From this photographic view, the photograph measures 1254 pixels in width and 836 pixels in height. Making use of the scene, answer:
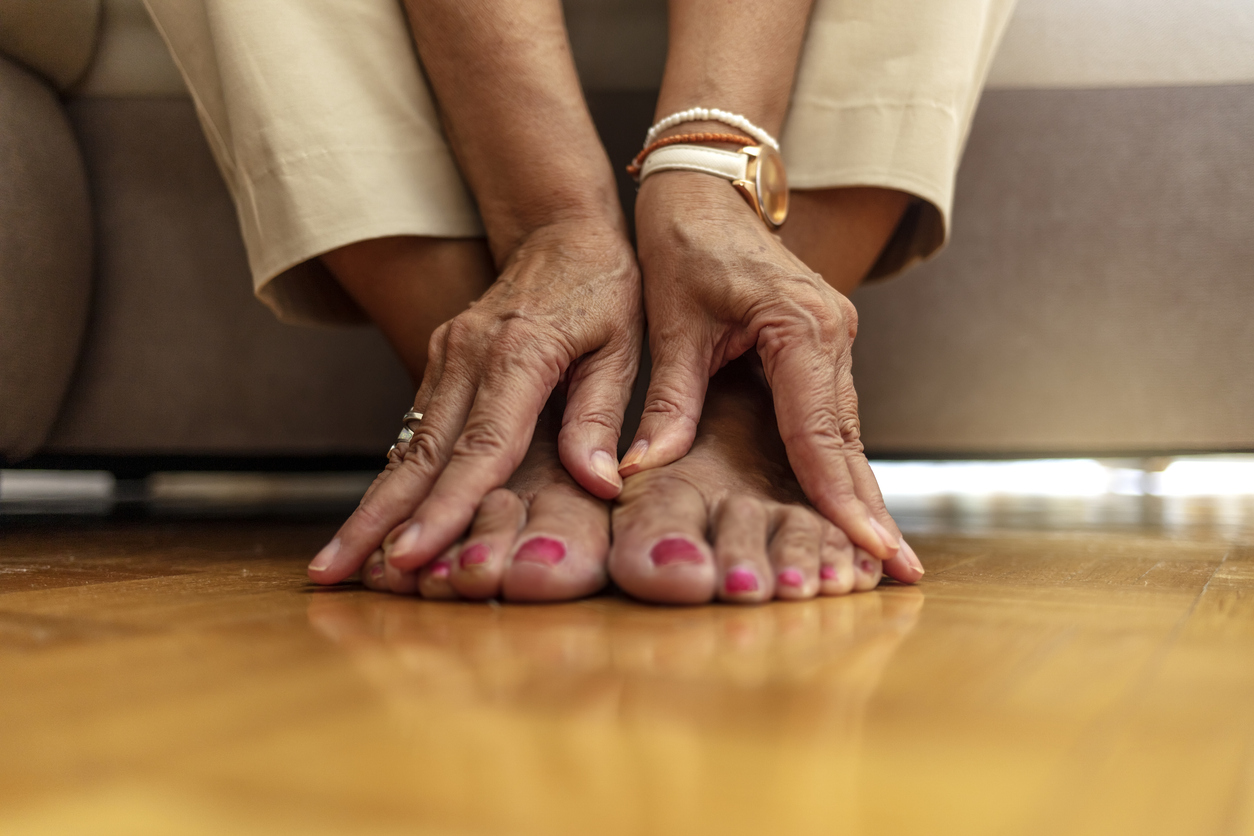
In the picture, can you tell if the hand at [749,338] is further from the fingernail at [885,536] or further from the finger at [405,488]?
the finger at [405,488]

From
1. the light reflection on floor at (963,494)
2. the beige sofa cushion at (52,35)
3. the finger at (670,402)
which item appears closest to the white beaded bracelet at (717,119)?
the finger at (670,402)

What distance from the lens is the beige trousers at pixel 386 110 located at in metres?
0.66

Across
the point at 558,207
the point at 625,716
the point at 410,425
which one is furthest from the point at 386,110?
the point at 625,716

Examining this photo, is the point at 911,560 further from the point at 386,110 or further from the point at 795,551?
the point at 386,110

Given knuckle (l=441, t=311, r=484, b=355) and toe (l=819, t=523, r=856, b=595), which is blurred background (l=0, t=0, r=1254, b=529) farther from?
toe (l=819, t=523, r=856, b=595)

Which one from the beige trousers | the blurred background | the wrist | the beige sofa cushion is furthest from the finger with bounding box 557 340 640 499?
the beige sofa cushion

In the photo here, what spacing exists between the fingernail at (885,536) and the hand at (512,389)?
0.15m

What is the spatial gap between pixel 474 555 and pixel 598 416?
16cm

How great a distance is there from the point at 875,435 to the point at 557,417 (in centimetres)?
56

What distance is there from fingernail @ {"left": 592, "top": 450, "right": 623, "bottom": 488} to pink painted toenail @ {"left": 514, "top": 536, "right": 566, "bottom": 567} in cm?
8

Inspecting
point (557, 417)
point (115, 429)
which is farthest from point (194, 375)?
point (557, 417)

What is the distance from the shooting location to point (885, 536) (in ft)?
1.58

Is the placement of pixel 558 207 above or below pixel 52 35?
below

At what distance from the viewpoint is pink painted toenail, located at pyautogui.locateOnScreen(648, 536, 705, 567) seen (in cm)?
40
